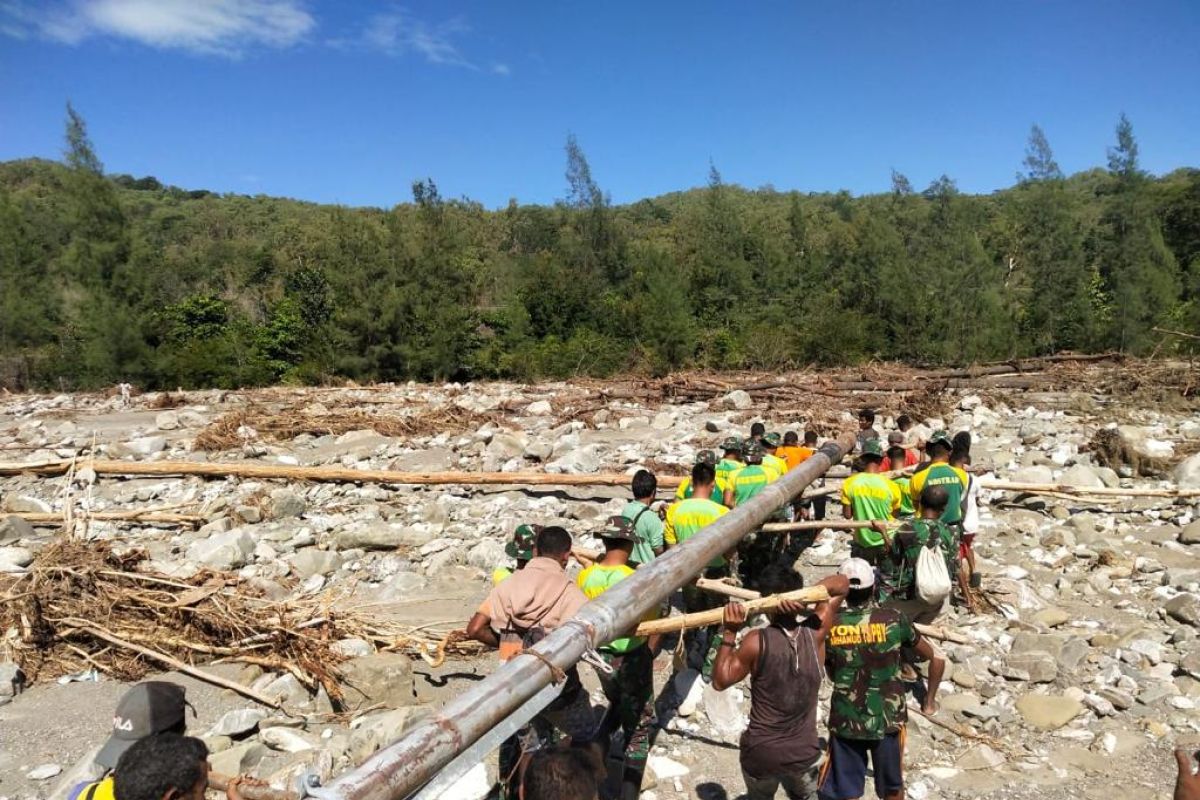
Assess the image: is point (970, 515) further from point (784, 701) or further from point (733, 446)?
point (784, 701)

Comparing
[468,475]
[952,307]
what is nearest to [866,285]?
[952,307]

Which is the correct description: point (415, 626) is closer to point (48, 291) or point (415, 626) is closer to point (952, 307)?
point (952, 307)

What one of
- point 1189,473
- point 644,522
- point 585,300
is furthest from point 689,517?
point 585,300

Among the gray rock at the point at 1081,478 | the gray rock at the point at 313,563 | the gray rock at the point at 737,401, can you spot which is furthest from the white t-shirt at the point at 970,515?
the gray rock at the point at 737,401

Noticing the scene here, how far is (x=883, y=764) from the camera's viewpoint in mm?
3498

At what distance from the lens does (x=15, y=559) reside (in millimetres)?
7441

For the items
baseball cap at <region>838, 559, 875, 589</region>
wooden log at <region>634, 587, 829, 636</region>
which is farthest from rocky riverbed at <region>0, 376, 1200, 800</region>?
wooden log at <region>634, 587, 829, 636</region>

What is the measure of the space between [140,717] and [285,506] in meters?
7.60

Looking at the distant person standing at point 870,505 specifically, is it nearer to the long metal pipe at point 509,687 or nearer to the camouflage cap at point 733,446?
the camouflage cap at point 733,446

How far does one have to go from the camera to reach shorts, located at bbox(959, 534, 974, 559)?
20.4ft

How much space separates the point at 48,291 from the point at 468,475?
32.3m

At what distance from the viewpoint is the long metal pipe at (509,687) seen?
6.45 ft

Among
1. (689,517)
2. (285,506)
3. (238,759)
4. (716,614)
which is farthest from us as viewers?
(285,506)

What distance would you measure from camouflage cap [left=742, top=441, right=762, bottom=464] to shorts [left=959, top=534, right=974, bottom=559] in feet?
5.84
